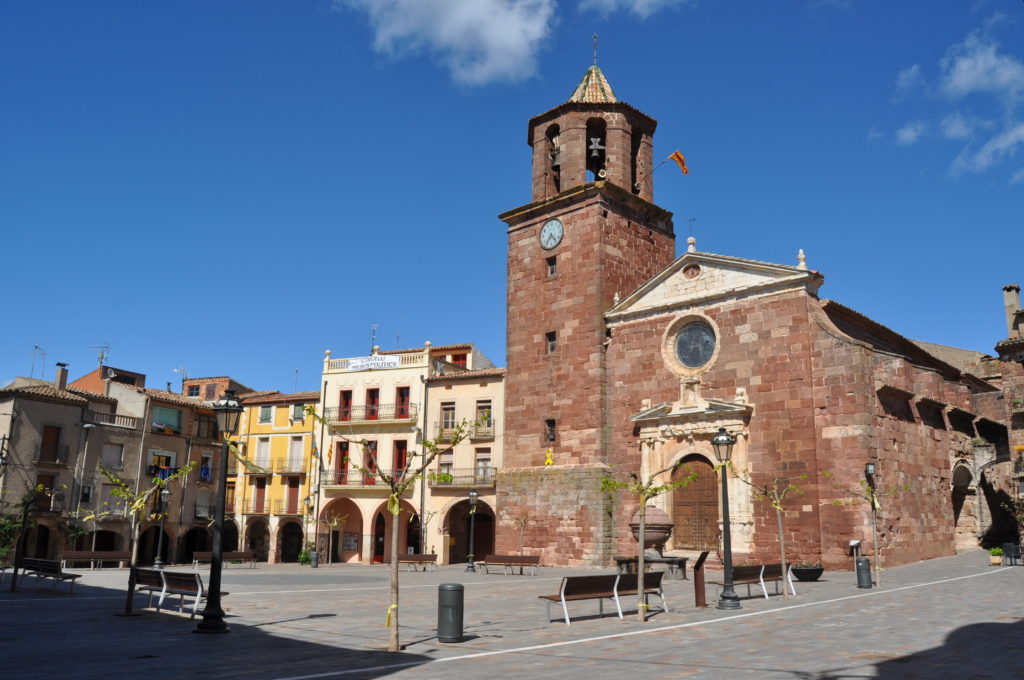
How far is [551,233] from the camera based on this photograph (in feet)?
107

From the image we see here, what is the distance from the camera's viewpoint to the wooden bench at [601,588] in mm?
13102

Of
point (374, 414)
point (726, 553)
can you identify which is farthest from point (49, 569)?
point (374, 414)

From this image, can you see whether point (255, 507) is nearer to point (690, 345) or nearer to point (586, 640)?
point (690, 345)

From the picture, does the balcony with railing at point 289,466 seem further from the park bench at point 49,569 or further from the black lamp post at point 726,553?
the black lamp post at point 726,553

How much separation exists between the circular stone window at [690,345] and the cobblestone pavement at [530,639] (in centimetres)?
1126

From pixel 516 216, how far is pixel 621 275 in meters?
5.22

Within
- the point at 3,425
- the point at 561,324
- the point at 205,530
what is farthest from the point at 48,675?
the point at 205,530

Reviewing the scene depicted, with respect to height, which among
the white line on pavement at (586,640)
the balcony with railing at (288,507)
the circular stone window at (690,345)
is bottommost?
the white line on pavement at (586,640)

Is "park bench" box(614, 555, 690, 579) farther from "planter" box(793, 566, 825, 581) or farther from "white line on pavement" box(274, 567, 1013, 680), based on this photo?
"white line on pavement" box(274, 567, 1013, 680)

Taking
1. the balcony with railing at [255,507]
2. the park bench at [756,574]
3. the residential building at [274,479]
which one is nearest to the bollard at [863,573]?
the park bench at [756,574]

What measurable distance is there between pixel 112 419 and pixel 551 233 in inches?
896

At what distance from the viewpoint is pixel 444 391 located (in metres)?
39.7

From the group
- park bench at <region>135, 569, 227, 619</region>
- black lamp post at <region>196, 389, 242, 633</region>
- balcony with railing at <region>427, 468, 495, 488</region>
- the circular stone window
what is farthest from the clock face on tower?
park bench at <region>135, 569, 227, 619</region>

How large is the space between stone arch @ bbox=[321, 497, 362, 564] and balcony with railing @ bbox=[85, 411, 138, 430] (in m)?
10.1
